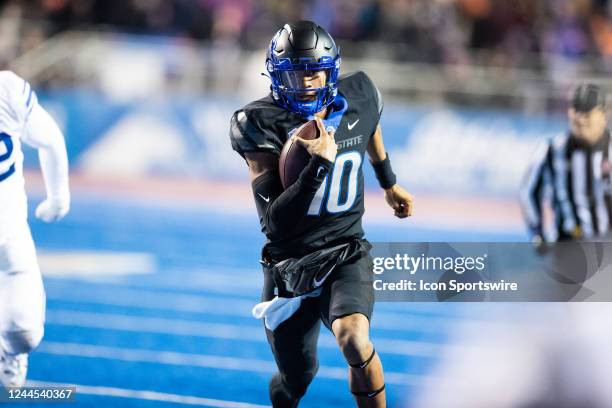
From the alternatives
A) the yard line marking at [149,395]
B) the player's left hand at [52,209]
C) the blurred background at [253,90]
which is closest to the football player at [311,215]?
the yard line marking at [149,395]

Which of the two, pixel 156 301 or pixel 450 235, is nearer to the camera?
pixel 156 301

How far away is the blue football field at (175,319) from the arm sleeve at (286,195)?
39.8 inches

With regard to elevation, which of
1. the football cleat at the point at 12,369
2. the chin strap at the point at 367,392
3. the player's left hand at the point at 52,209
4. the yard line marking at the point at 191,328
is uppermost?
the player's left hand at the point at 52,209

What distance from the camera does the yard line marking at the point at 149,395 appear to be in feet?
12.1

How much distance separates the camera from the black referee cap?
174 inches

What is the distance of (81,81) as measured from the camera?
8844mm

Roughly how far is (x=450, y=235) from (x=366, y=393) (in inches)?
183

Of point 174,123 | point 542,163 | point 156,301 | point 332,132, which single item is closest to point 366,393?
point 332,132

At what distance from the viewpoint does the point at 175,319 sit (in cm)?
516

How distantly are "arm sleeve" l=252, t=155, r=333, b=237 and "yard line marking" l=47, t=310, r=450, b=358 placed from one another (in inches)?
71.5

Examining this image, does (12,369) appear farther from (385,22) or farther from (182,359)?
(385,22)

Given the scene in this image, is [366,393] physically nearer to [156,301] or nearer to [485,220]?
[156,301]

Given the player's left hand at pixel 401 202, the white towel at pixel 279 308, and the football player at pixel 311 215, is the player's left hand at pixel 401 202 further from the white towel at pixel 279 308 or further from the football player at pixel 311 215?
the white towel at pixel 279 308

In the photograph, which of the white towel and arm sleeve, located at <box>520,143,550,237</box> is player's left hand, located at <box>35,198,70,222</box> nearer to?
the white towel
